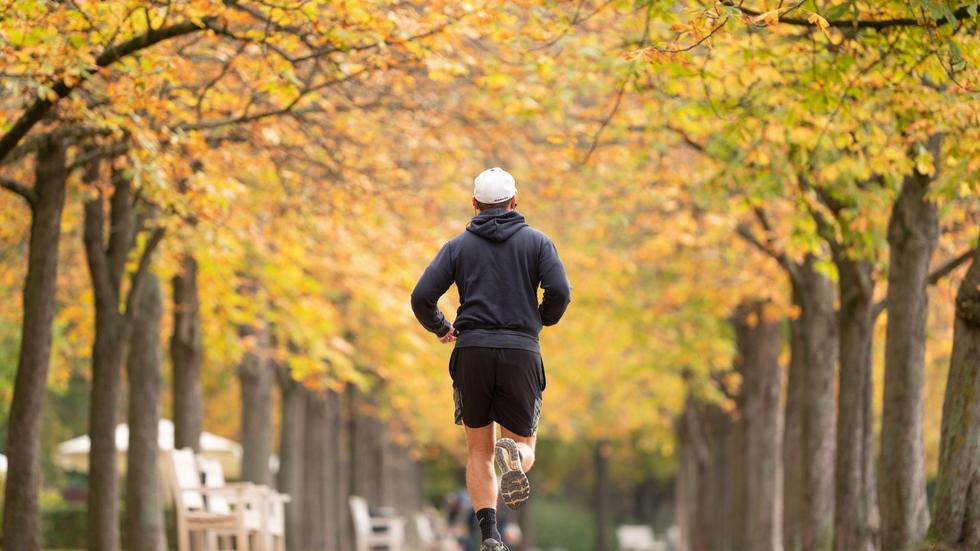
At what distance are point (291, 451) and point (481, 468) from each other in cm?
2024

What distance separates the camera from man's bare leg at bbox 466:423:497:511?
764cm

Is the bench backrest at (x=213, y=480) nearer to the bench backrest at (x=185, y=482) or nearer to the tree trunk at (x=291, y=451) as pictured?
the bench backrest at (x=185, y=482)

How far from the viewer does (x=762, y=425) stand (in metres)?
22.7

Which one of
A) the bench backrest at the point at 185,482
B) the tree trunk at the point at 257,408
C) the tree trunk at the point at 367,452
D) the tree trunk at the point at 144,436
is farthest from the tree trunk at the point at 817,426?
the tree trunk at the point at 367,452

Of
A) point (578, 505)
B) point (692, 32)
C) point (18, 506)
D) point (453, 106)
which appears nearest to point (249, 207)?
point (453, 106)

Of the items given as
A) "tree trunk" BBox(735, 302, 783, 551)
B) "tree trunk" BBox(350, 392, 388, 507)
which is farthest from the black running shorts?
"tree trunk" BBox(350, 392, 388, 507)

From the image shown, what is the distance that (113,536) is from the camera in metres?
13.8

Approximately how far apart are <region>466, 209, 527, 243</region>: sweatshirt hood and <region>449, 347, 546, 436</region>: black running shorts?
0.63 meters

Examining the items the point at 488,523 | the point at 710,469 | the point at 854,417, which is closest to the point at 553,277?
the point at 488,523

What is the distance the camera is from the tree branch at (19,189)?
12.4m

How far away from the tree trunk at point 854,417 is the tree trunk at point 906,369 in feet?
6.66

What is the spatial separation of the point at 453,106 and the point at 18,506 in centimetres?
811

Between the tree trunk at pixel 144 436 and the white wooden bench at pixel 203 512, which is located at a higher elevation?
the tree trunk at pixel 144 436

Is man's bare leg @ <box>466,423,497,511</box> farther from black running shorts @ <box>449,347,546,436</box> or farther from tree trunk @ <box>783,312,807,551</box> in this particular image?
tree trunk @ <box>783,312,807,551</box>
